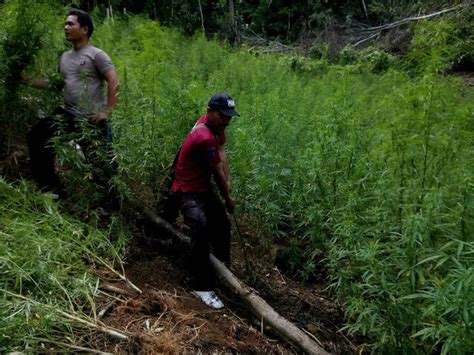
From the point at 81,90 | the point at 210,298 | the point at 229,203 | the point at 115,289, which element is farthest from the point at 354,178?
the point at 81,90

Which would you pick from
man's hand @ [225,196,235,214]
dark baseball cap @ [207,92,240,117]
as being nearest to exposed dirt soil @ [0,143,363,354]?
man's hand @ [225,196,235,214]

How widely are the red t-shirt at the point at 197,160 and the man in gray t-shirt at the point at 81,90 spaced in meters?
0.75

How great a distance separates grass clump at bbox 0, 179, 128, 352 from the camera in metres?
3.13

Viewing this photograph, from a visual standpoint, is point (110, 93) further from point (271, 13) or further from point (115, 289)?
point (271, 13)

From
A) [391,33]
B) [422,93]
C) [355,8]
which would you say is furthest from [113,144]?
[355,8]

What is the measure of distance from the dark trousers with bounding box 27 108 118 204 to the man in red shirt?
66 cm

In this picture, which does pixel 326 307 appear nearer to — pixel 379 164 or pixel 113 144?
pixel 379 164

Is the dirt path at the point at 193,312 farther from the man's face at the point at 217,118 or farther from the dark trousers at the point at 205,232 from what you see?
the man's face at the point at 217,118

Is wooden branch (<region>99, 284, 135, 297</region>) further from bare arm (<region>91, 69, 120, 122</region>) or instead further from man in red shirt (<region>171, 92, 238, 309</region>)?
bare arm (<region>91, 69, 120, 122</region>)

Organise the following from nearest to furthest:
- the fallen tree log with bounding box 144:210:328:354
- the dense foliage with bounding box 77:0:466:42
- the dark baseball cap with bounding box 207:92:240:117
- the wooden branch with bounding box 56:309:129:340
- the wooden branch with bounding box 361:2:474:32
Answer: the wooden branch with bounding box 56:309:129:340
the fallen tree log with bounding box 144:210:328:354
the dark baseball cap with bounding box 207:92:240:117
the wooden branch with bounding box 361:2:474:32
the dense foliage with bounding box 77:0:466:42

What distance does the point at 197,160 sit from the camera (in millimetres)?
4434

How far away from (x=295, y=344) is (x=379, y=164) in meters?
1.58

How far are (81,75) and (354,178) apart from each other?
2.67 metres

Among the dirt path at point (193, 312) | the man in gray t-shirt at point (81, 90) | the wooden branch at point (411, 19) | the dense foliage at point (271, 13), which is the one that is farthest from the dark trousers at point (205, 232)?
the dense foliage at point (271, 13)
